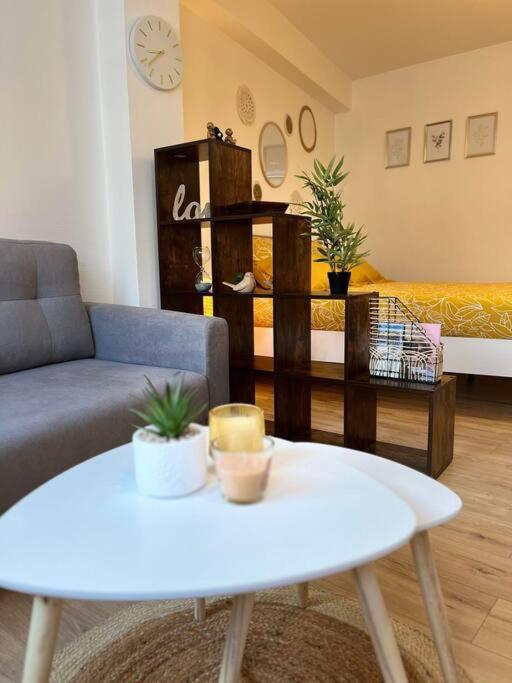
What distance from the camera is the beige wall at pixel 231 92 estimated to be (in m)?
2.93

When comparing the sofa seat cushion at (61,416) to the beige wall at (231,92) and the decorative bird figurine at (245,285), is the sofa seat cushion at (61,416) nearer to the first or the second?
the decorative bird figurine at (245,285)

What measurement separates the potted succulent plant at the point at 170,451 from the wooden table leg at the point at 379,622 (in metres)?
0.27

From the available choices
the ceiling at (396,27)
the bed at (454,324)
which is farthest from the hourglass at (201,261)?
the ceiling at (396,27)

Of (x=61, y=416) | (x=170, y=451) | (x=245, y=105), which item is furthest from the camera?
(x=245, y=105)

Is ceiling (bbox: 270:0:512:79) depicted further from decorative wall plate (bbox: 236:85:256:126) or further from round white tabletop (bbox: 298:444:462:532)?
round white tabletop (bbox: 298:444:462:532)

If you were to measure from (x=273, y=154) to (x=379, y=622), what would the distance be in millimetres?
3508

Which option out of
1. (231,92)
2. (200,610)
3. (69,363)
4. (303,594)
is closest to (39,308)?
(69,363)

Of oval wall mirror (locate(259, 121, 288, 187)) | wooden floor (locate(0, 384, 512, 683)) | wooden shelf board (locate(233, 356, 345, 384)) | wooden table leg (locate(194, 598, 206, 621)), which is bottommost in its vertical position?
wooden floor (locate(0, 384, 512, 683))

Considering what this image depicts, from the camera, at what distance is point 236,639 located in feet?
2.49

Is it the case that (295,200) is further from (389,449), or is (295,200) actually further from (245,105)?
(389,449)

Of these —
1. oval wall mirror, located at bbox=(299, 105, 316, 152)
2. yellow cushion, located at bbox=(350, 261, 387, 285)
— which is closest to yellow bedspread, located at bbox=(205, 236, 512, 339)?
yellow cushion, located at bbox=(350, 261, 387, 285)

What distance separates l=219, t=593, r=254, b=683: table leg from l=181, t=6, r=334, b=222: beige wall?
107 inches

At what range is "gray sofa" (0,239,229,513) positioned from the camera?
3.94 feet

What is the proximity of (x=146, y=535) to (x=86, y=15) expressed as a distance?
2393 millimetres
